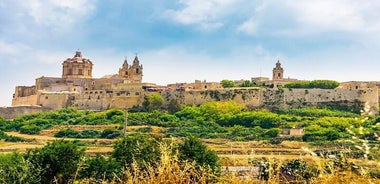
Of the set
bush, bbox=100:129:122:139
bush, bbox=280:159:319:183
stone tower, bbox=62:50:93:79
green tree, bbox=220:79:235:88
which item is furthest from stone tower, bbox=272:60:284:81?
bush, bbox=280:159:319:183

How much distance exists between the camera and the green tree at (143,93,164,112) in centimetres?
4875

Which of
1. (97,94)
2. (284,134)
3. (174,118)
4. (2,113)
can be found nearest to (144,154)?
(284,134)

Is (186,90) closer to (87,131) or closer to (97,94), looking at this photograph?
(97,94)

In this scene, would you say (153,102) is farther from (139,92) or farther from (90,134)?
(90,134)

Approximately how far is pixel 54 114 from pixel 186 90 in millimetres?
12037

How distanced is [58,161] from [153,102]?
113 feet

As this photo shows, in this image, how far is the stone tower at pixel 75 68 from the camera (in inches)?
2319

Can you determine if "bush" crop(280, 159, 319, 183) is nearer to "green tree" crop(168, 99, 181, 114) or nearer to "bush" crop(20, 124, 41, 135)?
"bush" crop(20, 124, 41, 135)

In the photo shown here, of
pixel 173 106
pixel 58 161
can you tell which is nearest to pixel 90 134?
pixel 173 106

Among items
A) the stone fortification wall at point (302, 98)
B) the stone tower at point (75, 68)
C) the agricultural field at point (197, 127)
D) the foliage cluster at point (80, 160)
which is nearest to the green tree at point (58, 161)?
the foliage cluster at point (80, 160)

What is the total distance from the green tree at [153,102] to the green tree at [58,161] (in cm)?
3272

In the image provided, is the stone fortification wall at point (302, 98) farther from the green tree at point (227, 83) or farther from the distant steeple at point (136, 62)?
the distant steeple at point (136, 62)

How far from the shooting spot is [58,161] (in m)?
14.5

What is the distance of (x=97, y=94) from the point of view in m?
52.0
